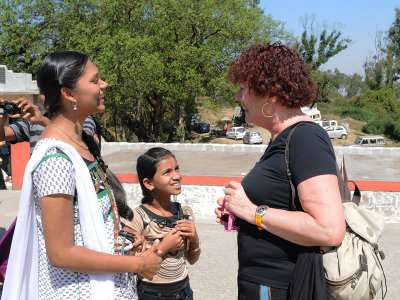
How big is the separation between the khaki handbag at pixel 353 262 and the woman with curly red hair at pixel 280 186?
68 mm

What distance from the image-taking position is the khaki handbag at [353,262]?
1758 mm

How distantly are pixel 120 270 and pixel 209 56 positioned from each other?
25229 millimetres

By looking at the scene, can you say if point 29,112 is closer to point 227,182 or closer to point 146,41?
point 227,182

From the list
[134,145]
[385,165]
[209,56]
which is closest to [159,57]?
[209,56]

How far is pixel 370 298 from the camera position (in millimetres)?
1811

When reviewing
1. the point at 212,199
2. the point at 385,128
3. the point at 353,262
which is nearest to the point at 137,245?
the point at 353,262

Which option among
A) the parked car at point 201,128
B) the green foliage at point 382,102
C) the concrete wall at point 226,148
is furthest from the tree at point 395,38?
the concrete wall at point 226,148

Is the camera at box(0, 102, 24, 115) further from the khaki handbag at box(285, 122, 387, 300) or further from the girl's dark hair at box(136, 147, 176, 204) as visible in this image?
the khaki handbag at box(285, 122, 387, 300)

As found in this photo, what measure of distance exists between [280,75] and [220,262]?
3927mm

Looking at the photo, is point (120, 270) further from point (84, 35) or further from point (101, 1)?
point (101, 1)

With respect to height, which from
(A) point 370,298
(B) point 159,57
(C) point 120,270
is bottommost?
(A) point 370,298

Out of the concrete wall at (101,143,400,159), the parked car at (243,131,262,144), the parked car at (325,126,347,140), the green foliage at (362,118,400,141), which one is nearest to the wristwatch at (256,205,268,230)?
the concrete wall at (101,143,400,159)

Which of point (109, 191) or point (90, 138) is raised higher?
point (90, 138)

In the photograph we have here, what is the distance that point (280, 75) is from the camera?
6.50ft
